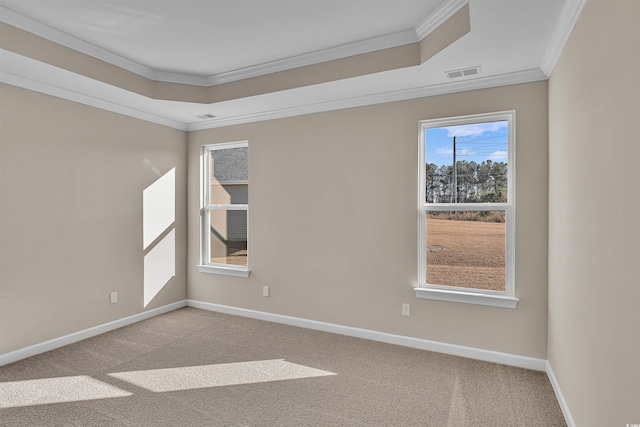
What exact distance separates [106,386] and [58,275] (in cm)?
137

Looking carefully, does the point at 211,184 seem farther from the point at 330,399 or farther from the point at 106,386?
the point at 330,399

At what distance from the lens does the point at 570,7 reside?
2.00 m

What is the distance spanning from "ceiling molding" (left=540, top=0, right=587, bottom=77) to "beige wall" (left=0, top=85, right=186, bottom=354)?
411cm

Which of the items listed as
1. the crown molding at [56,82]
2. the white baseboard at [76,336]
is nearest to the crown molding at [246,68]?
the crown molding at [56,82]

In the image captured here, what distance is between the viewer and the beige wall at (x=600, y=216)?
129 centimetres

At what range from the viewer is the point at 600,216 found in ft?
5.31

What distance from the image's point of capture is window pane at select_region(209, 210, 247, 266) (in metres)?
4.58

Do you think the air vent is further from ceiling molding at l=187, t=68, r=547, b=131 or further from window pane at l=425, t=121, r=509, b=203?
window pane at l=425, t=121, r=509, b=203

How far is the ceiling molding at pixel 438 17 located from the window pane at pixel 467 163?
0.99 meters

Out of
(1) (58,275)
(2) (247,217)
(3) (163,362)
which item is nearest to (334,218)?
(2) (247,217)

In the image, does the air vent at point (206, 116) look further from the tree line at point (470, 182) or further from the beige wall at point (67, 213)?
the tree line at point (470, 182)

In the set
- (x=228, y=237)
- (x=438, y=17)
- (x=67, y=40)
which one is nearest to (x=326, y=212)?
(x=228, y=237)

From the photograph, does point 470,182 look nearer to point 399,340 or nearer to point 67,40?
point 399,340

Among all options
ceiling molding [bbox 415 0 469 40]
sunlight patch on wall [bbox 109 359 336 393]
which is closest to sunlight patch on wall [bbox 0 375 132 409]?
sunlight patch on wall [bbox 109 359 336 393]
